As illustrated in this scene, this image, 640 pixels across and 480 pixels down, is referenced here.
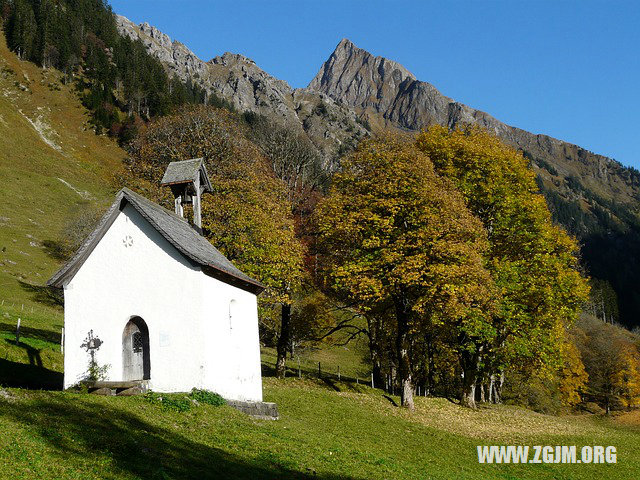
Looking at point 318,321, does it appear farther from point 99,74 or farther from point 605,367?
point 99,74

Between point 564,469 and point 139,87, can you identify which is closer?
point 564,469

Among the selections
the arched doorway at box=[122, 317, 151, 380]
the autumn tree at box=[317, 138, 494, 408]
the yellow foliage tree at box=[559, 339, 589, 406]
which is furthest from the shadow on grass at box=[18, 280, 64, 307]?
the yellow foliage tree at box=[559, 339, 589, 406]

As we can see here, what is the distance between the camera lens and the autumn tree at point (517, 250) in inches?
1168

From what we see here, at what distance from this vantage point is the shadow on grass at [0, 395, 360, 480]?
34.1 feet

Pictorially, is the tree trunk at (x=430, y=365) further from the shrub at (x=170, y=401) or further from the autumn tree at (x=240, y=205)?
the shrub at (x=170, y=401)

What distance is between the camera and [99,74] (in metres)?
137

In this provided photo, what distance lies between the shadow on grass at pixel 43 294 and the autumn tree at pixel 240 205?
16.0 m

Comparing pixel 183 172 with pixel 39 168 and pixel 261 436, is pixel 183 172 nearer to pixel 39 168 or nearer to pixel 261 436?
pixel 261 436

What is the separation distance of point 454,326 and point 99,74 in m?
131

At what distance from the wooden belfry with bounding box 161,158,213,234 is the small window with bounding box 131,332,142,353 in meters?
6.52

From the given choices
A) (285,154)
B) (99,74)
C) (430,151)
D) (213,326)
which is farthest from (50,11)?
(213,326)

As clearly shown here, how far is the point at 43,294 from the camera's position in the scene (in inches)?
1855

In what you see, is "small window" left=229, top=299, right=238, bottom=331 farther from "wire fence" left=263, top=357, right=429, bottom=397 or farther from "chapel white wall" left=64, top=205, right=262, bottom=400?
"wire fence" left=263, top=357, right=429, bottom=397

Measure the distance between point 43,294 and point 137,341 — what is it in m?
33.0
